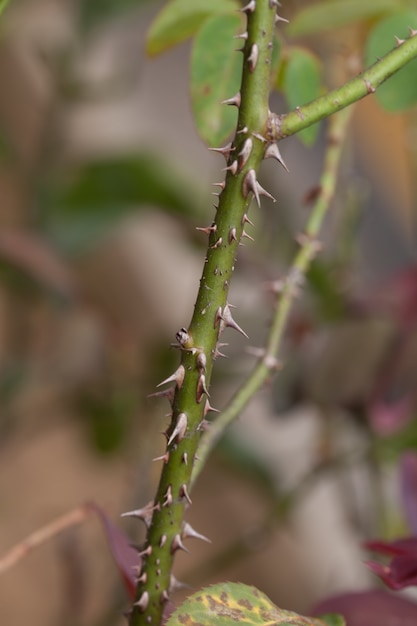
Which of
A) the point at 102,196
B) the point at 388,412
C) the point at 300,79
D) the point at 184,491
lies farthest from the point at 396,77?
the point at 102,196

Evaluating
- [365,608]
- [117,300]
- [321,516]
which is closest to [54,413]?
[117,300]

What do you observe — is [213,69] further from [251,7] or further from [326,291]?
[326,291]

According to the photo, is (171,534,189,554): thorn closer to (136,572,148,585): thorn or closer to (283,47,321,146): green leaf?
(136,572,148,585): thorn

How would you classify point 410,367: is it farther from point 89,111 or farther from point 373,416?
point 89,111

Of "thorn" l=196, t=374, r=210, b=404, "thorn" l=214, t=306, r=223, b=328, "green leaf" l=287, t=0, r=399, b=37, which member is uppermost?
"green leaf" l=287, t=0, r=399, b=37

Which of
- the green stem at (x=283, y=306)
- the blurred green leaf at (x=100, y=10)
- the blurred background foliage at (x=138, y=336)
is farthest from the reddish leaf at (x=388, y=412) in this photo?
the blurred green leaf at (x=100, y=10)

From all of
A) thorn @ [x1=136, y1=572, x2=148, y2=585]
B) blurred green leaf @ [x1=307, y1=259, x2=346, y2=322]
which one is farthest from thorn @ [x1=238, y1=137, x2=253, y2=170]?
blurred green leaf @ [x1=307, y1=259, x2=346, y2=322]

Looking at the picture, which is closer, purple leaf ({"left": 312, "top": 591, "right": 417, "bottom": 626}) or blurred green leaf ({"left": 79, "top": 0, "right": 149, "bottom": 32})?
purple leaf ({"left": 312, "top": 591, "right": 417, "bottom": 626})
